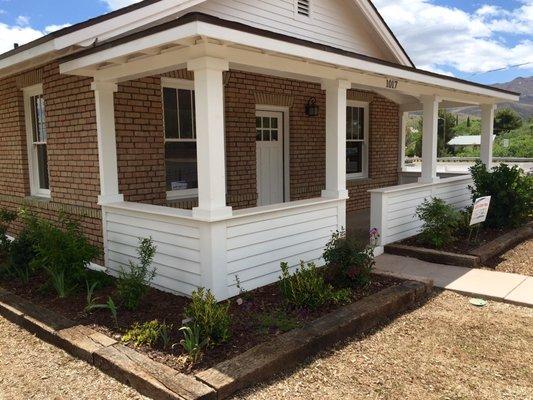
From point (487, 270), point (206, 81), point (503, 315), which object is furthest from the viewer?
point (487, 270)

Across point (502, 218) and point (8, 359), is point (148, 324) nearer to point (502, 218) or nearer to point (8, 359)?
point (8, 359)

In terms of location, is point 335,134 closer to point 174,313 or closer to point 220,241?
point 220,241

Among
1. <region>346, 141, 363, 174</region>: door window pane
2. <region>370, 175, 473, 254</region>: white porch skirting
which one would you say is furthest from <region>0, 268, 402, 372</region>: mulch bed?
<region>346, 141, 363, 174</region>: door window pane

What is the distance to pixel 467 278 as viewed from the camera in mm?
6148

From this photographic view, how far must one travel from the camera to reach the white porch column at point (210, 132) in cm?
460

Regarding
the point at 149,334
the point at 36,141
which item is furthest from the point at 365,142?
the point at 149,334

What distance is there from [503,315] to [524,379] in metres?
1.40

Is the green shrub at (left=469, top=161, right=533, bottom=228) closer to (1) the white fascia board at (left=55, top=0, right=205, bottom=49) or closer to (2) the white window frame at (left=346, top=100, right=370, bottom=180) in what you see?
(2) the white window frame at (left=346, top=100, right=370, bottom=180)

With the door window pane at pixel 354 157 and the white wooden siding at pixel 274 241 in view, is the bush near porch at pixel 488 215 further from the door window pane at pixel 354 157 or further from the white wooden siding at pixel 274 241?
the door window pane at pixel 354 157

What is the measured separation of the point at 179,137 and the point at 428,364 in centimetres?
467

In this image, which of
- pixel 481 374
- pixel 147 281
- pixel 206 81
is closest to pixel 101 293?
pixel 147 281

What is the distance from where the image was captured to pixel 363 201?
35.9 ft

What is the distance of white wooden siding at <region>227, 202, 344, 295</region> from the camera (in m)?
5.14

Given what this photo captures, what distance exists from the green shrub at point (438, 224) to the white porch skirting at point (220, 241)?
200cm
